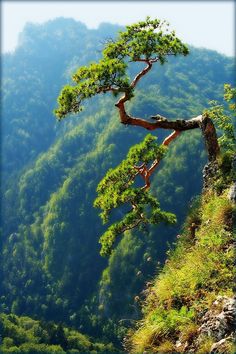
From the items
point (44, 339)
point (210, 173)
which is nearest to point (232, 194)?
point (210, 173)

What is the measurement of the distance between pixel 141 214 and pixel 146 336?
3.84 meters

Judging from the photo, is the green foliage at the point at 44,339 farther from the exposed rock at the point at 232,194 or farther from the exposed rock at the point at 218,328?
the exposed rock at the point at 218,328

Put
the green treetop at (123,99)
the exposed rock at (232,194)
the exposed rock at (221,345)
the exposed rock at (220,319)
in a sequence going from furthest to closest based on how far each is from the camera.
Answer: the green treetop at (123,99) → the exposed rock at (232,194) → the exposed rock at (220,319) → the exposed rock at (221,345)

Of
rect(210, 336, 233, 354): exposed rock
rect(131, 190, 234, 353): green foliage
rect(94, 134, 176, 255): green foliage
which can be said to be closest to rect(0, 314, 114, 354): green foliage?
rect(94, 134, 176, 255): green foliage

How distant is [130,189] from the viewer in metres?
12.2

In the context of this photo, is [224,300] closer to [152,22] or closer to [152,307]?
[152,307]

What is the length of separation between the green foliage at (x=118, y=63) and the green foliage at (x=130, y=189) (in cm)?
190

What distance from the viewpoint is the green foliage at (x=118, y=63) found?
12.5 metres

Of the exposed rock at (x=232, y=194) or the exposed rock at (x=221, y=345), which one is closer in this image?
the exposed rock at (x=221, y=345)

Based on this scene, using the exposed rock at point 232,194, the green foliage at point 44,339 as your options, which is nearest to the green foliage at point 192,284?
the exposed rock at point 232,194

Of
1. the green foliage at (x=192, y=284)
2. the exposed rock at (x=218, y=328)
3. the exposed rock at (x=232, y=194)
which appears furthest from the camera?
the exposed rock at (x=232, y=194)

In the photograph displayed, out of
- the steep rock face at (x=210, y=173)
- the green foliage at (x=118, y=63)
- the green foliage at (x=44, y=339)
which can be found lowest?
the steep rock face at (x=210, y=173)

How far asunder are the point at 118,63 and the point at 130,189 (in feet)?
11.0

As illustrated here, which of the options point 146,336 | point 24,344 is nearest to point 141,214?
point 146,336
